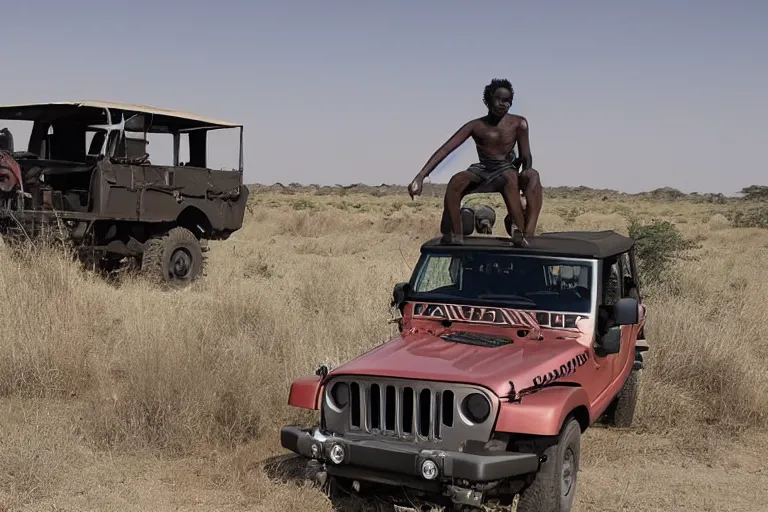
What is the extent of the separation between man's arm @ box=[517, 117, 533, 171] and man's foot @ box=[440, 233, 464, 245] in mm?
774

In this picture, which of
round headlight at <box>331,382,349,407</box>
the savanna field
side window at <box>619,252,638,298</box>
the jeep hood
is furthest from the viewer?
side window at <box>619,252,638,298</box>

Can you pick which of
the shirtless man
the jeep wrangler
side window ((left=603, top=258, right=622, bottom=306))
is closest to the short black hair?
the shirtless man

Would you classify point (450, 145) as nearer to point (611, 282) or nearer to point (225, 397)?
point (611, 282)

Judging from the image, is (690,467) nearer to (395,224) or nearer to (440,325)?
(440,325)

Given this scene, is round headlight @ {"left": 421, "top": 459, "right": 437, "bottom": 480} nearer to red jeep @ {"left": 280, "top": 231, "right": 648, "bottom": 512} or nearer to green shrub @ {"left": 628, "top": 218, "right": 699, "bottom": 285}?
red jeep @ {"left": 280, "top": 231, "right": 648, "bottom": 512}

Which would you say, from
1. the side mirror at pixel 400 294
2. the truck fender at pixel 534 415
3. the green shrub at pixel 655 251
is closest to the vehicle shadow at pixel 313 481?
the truck fender at pixel 534 415

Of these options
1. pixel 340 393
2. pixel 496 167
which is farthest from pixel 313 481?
pixel 496 167

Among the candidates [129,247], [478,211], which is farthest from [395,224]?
[478,211]

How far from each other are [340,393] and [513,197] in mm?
2154

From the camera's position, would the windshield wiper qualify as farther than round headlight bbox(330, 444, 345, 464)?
Yes

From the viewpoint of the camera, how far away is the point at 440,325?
543 centimetres

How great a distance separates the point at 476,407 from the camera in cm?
418

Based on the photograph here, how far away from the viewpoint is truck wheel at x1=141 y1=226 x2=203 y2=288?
12742 millimetres

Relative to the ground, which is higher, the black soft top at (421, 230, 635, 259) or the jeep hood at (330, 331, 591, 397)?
the black soft top at (421, 230, 635, 259)
